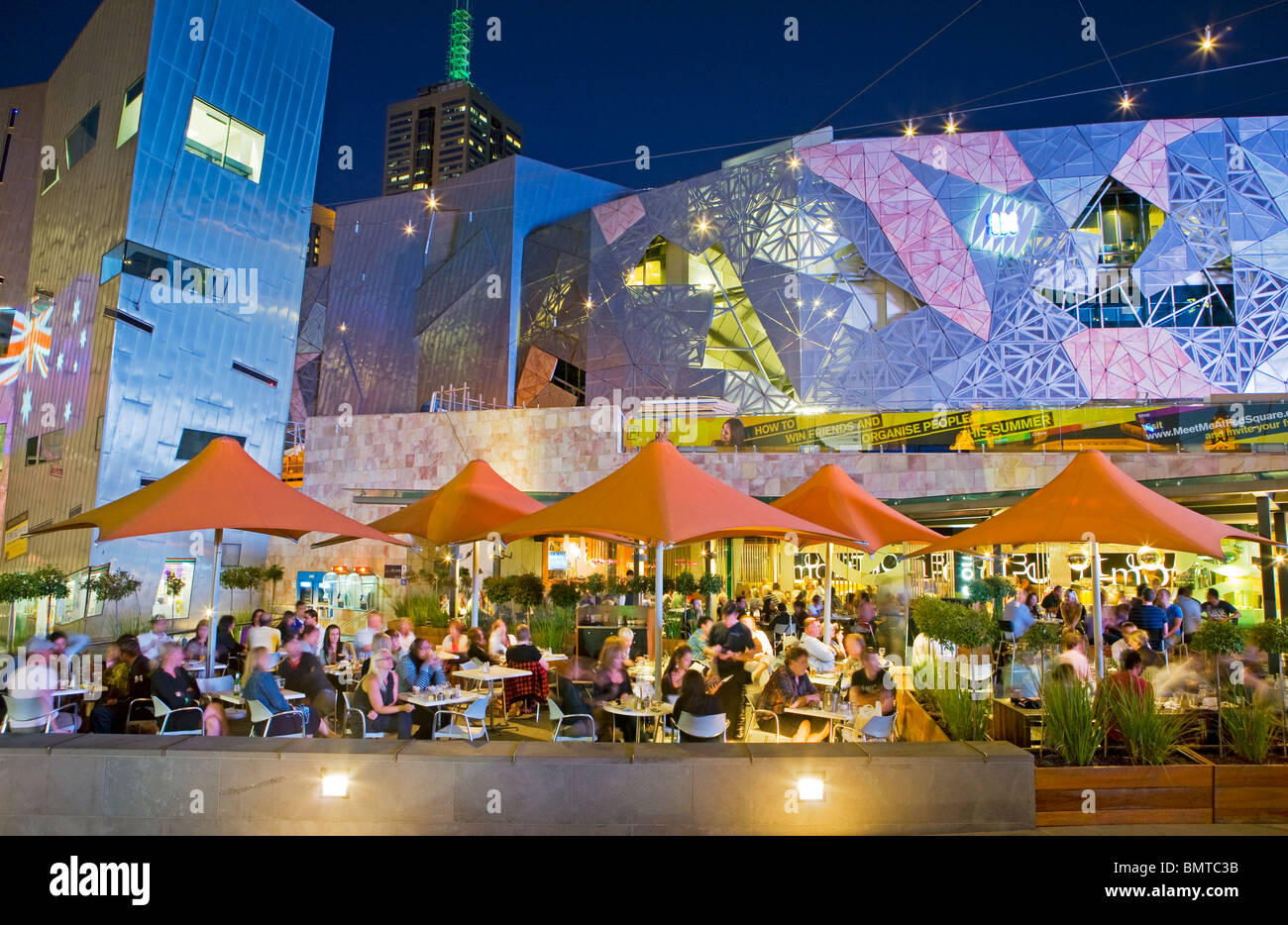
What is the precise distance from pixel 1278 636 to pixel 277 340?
23862 millimetres

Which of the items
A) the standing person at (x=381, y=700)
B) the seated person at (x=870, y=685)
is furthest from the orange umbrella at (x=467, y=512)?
the seated person at (x=870, y=685)

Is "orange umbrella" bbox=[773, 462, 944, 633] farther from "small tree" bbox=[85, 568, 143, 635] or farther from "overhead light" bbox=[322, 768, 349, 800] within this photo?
"small tree" bbox=[85, 568, 143, 635]

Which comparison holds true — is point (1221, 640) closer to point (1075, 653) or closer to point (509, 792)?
point (1075, 653)

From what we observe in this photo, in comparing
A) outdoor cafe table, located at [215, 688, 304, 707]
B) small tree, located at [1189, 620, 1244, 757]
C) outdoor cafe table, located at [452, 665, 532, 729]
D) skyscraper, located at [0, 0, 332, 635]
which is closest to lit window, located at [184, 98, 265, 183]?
skyscraper, located at [0, 0, 332, 635]

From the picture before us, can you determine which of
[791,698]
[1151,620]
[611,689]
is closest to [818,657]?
[791,698]

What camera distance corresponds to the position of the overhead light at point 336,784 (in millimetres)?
5441

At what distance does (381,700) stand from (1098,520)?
6567 mm

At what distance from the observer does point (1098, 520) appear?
26.3 ft

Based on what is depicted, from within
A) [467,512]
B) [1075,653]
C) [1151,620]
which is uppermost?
[467,512]

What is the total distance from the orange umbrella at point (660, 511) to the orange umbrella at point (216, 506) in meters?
2.33

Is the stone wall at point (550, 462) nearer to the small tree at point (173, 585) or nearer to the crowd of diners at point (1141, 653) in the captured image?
the small tree at point (173, 585)

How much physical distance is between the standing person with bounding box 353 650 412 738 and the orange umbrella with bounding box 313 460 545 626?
304cm
